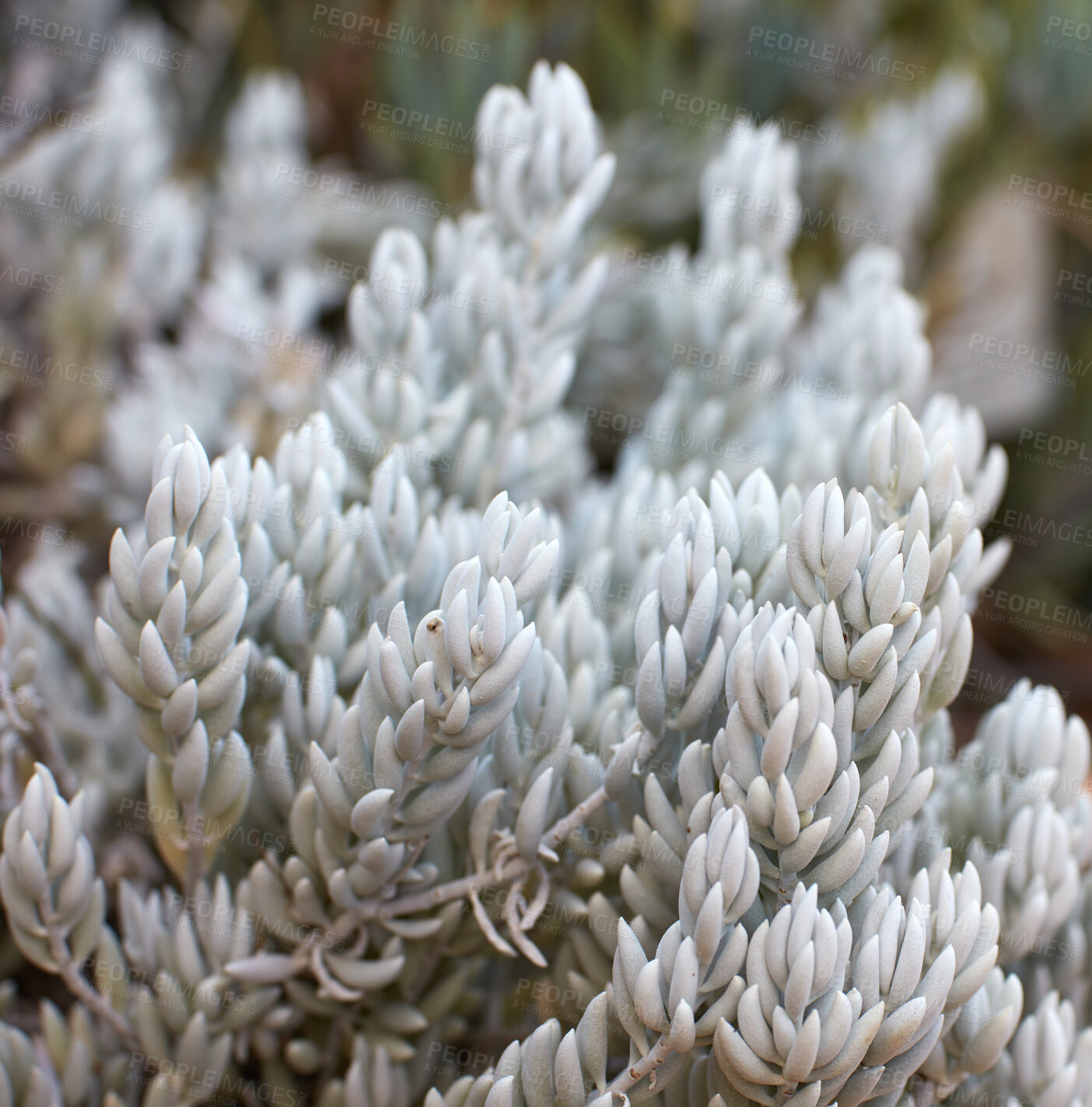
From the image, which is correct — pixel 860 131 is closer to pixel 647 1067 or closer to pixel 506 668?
pixel 506 668

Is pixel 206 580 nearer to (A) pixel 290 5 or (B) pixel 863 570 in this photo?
(B) pixel 863 570

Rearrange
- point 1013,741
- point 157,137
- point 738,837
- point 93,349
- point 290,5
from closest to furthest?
point 738,837
point 1013,741
point 93,349
point 157,137
point 290,5

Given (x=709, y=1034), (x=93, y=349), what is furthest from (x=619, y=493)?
(x=93, y=349)

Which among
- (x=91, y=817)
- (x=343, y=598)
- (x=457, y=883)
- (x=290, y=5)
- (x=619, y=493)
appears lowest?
(x=91, y=817)

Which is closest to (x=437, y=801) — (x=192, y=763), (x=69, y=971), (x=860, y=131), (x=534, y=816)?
(x=534, y=816)

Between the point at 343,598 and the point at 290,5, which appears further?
the point at 290,5

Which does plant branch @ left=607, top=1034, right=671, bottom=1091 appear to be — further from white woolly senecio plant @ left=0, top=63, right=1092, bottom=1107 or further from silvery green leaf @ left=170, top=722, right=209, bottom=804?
silvery green leaf @ left=170, top=722, right=209, bottom=804

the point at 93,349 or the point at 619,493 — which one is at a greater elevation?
the point at 619,493

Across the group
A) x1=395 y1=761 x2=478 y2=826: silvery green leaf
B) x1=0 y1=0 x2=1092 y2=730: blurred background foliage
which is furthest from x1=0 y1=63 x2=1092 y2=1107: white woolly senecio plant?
x1=0 y1=0 x2=1092 y2=730: blurred background foliage
